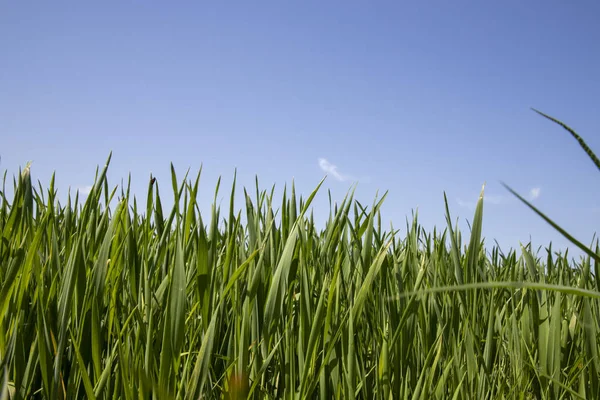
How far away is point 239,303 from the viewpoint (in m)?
0.96

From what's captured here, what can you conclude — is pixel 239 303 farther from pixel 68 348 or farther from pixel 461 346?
pixel 461 346

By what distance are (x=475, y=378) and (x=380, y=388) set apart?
0.27 metres

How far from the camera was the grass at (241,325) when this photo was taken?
0.83 metres

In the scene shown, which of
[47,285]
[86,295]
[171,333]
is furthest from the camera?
[47,285]

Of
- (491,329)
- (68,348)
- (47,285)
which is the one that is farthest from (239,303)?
(491,329)

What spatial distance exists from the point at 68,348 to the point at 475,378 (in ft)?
2.77

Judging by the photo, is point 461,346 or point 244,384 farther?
point 461,346

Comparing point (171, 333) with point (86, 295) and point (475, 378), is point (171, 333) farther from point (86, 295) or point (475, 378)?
point (475, 378)

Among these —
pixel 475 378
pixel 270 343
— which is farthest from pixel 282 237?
pixel 475 378

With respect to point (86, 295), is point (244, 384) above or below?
below

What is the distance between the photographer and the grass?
828 millimetres

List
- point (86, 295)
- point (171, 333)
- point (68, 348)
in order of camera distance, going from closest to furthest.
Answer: point (171, 333) → point (86, 295) → point (68, 348)

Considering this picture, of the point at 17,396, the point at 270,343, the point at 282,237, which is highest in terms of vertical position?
the point at 282,237

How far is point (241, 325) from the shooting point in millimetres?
943
